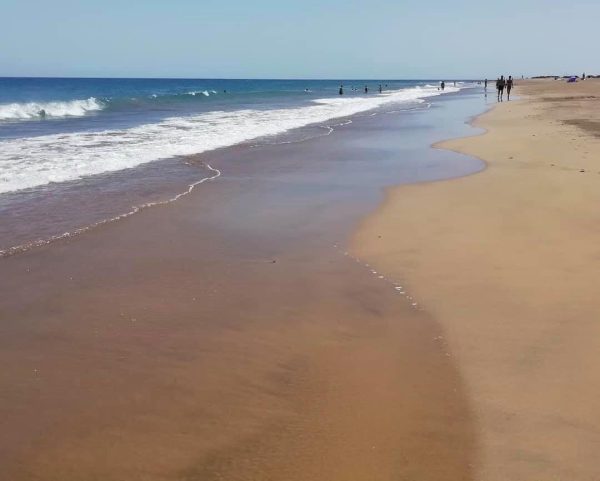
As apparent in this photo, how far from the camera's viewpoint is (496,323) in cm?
487

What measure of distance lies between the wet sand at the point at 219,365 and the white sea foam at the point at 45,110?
32398 mm

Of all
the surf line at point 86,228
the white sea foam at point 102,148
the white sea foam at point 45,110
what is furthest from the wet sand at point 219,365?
the white sea foam at point 45,110

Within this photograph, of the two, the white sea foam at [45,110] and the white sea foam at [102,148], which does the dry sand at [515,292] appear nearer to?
the white sea foam at [102,148]

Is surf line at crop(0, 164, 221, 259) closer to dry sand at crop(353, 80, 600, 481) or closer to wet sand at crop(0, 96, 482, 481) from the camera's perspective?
wet sand at crop(0, 96, 482, 481)

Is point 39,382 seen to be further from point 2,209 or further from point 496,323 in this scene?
point 2,209

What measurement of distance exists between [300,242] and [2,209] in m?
4.67

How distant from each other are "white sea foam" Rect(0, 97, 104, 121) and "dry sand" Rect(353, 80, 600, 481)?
32327 mm

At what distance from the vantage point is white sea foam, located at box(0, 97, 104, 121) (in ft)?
119

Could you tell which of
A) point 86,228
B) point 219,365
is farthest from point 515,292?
point 86,228

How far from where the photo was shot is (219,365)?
425 centimetres

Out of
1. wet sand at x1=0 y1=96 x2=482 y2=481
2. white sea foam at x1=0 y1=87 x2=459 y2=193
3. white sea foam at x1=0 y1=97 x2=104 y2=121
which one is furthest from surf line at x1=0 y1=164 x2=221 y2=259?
white sea foam at x1=0 y1=97 x2=104 y2=121

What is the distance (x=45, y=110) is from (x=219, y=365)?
4044 cm

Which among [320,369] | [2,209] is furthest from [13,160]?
[320,369]

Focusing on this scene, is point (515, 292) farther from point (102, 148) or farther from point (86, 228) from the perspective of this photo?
point (102, 148)
